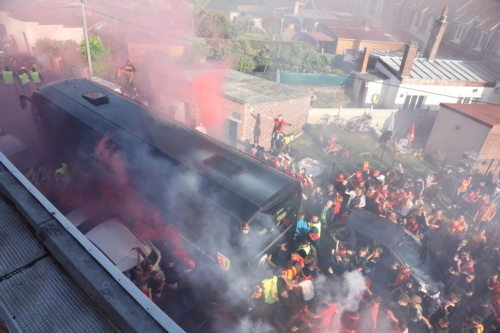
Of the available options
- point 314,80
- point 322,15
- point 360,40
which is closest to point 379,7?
point 322,15

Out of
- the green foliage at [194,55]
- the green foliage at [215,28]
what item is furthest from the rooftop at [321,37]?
the green foliage at [194,55]

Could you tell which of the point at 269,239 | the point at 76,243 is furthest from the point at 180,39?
the point at 76,243

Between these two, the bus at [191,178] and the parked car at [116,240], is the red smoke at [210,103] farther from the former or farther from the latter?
the parked car at [116,240]

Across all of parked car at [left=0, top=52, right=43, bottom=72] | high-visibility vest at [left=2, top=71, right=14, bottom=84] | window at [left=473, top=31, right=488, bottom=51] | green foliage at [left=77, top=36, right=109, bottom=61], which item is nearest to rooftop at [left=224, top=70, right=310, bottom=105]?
green foliage at [left=77, top=36, right=109, bottom=61]

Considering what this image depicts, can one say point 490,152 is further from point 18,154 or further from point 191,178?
point 18,154

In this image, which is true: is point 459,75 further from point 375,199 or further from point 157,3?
point 157,3
